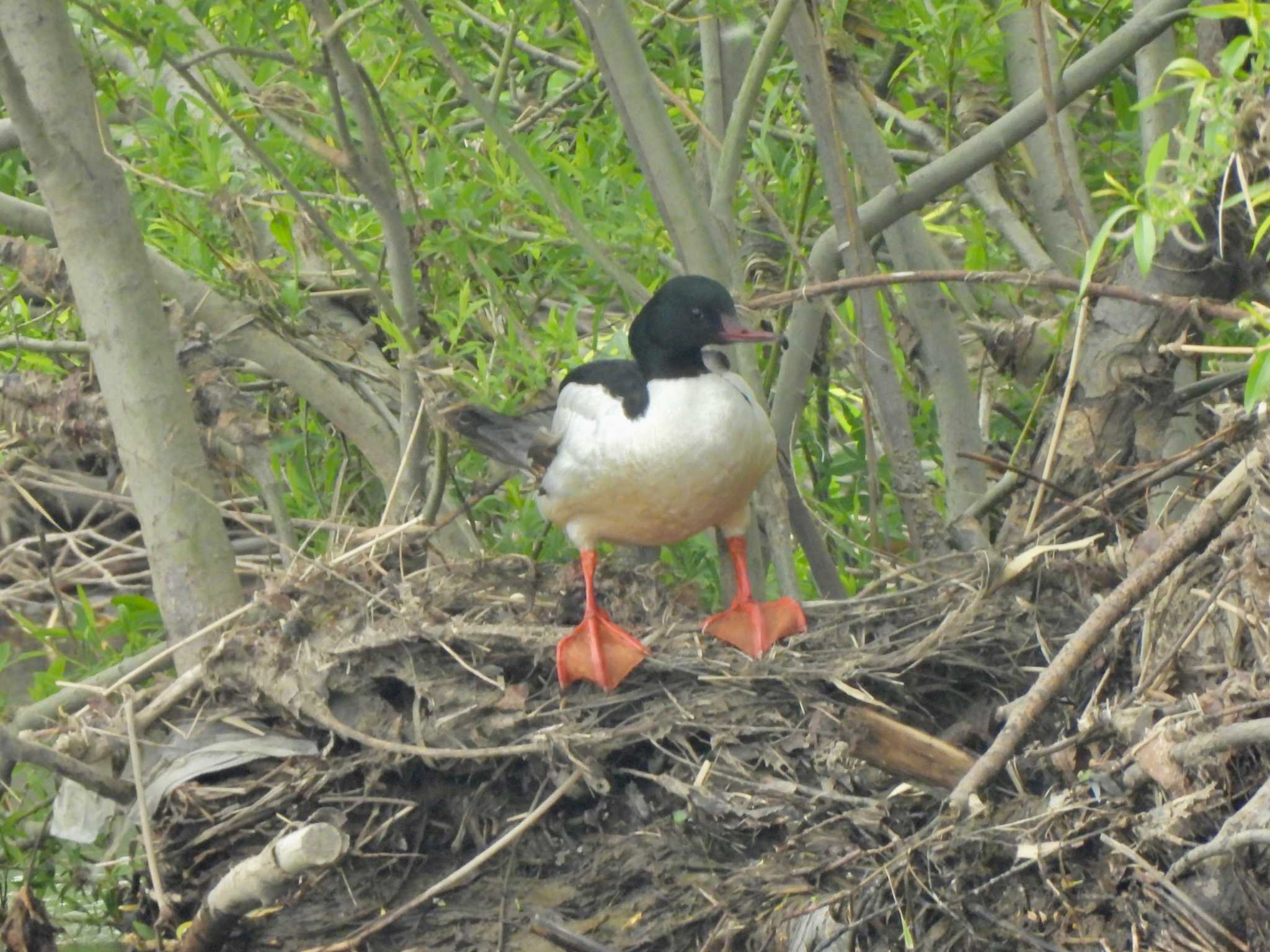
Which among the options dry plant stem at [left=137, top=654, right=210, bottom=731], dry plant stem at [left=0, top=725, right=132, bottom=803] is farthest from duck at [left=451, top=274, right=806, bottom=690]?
dry plant stem at [left=0, top=725, right=132, bottom=803]

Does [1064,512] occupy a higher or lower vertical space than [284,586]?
lower

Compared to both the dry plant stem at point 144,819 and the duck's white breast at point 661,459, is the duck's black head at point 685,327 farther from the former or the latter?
the dry plant stem at point 144,819

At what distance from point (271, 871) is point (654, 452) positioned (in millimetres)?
1449

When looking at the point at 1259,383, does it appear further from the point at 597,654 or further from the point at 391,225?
the point at 391,225

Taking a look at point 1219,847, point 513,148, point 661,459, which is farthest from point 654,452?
point 1219,847

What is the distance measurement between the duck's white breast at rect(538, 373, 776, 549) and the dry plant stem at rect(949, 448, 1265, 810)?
1.34 meters

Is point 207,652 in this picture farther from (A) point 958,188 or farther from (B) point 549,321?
(A) point 958,188

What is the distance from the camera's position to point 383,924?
3.69 meters

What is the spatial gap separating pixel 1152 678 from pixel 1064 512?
1.02m

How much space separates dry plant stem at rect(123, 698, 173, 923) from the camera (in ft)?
12.1

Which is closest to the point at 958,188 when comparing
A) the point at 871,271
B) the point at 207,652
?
the point at 871,271

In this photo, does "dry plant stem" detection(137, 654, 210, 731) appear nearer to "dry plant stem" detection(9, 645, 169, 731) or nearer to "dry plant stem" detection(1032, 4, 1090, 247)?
"dry plant stem" detection(9, 645, 169, 731)

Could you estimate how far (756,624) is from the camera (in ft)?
13.7

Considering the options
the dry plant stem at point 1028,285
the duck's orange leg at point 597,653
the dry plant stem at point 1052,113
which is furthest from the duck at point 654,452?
the dry plant stem at point 1052,113
